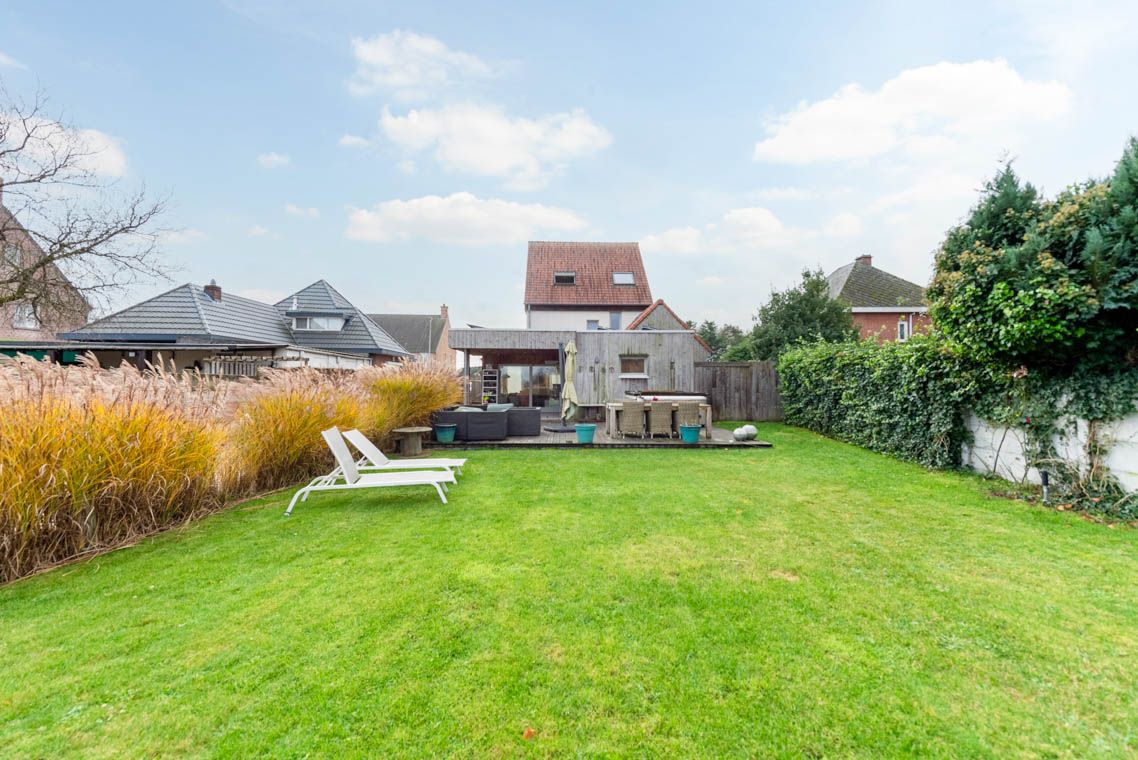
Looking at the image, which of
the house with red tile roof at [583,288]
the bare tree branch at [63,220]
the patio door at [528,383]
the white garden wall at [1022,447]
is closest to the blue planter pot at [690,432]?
the white garden wall at [1022,447]

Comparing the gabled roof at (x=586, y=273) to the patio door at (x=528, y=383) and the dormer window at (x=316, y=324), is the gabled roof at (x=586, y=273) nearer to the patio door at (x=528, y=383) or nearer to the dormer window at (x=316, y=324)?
the patio door at (x=528, y=383)

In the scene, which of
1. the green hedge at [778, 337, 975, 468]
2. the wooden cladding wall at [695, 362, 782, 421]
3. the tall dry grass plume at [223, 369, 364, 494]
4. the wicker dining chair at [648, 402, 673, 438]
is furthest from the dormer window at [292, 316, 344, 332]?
the green hedge at [778, 337, 975, 468]

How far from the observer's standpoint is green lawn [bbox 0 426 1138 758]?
1.67m

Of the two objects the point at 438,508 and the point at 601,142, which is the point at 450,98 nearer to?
the point at 601,142

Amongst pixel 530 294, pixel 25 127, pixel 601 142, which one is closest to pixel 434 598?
pixel 601 142

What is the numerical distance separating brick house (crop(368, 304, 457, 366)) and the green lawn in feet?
111

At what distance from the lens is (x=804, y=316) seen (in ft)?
53.6

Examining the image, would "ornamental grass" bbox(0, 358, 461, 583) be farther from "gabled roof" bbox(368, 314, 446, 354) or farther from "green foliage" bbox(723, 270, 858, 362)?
"gabled roof" bbox(368, 314, 446, 354)

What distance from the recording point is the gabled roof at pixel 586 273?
2267 centimetres

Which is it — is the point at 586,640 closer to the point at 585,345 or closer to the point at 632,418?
the point at 632,418

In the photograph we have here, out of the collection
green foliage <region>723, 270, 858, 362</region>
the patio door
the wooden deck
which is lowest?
the wooden deck

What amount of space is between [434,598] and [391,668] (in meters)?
0.66

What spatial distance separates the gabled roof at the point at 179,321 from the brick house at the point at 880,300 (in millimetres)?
24643

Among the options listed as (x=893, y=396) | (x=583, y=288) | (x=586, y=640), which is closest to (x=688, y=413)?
(x=893, y=396)
